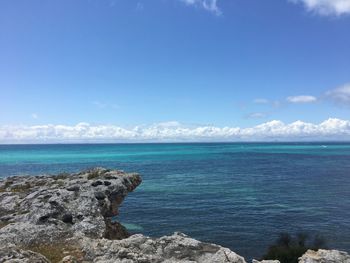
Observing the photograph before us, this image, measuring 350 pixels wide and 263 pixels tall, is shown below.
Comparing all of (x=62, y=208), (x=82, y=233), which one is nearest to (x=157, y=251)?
(x=82, y=233)

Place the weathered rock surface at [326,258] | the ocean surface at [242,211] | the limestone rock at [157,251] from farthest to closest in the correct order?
1. the ocean surface at [242,211]
2. the limestone rock at [157,251]
3. the weathered rock surface at [326,258]

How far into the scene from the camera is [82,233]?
71.1 ft

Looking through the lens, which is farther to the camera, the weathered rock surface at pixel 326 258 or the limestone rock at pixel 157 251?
the limestone rock at pixel 157 251

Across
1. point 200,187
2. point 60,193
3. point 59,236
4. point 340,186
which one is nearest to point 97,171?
point 60,193

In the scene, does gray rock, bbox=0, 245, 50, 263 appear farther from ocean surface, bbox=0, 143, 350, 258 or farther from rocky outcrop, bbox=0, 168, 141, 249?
ocean surface, bbox=0, 143, 350, 258

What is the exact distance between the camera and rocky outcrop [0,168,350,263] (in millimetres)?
16172

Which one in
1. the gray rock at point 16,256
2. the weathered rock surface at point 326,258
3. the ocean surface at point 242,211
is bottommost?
the ocean surface at point 242,211

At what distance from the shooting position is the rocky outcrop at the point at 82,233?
16172 millimetres

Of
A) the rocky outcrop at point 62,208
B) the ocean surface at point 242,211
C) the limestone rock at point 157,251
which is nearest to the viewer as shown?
the limestone rock at point 157,251

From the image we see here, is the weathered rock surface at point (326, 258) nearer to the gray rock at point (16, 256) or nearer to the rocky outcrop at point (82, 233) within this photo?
the rocky outcrop at point (82, 233)

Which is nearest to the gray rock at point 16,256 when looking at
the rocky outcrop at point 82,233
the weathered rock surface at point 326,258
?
the rocky outcrop at point 82,233

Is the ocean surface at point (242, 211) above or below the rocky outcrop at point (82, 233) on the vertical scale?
below

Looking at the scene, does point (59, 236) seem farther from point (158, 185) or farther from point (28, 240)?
point (158, 185)

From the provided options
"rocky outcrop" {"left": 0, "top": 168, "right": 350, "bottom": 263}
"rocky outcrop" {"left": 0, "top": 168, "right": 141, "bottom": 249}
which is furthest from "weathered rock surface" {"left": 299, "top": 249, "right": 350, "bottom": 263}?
"rocky outcrop" {"left": 0, "top": 168, "right": 141, "bottom": 249}
